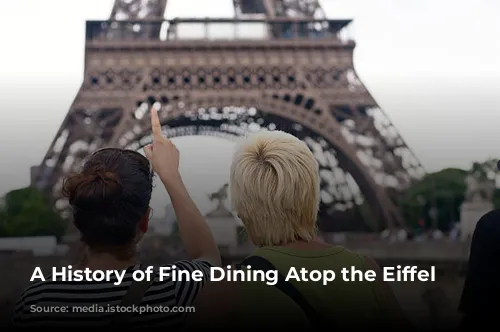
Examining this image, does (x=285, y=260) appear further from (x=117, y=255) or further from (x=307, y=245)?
(x=117, y=255)

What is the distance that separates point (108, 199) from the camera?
5.95ft

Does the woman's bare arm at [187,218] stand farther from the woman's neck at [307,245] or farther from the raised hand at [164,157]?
the woman's neck at [307,245]

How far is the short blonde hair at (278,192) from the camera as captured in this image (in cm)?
181

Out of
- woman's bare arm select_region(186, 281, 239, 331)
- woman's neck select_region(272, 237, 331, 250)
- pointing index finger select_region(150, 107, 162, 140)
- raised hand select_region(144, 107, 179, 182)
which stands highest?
pointing index finger select_region(150, 107, 162, 140)

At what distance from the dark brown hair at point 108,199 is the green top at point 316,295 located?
284 millimetres

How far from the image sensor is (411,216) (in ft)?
80.1

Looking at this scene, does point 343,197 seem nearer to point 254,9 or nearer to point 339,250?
point 254,9

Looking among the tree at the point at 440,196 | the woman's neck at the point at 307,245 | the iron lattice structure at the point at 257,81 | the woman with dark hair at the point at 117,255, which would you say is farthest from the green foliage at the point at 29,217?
the woman's neck at the point at 307,245

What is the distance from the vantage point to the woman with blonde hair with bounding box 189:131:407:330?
5.35 feet

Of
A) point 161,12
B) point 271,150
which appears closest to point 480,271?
point 271,150

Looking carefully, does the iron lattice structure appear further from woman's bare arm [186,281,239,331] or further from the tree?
woman's bare arm [186,281,239,331]

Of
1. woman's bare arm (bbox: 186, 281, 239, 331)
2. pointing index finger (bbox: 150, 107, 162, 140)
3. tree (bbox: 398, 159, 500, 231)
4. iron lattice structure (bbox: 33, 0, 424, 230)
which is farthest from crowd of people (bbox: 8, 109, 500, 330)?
tree (bbox: 398, 159, 500, 231)

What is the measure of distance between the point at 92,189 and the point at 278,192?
0.39 metres

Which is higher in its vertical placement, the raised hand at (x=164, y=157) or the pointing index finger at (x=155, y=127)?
the pointing index finger at (x=155, y=127)
